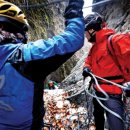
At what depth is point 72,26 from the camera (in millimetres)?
1865

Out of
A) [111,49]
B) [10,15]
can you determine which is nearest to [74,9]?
[10,15]

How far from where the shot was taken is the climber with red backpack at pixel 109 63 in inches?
150

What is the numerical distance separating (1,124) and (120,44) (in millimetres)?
2186

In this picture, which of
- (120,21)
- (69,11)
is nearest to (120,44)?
(69,11)

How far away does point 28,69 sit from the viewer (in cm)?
183

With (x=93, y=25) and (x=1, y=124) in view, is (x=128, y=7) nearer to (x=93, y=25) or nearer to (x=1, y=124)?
(x=93, y=25)

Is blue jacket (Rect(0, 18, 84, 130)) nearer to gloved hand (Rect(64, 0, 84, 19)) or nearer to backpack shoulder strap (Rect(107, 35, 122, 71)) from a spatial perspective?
gloved hand (Rect(64, 0, 84, 19))

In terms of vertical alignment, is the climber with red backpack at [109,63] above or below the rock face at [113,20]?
below

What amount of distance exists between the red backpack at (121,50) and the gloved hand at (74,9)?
73.2 inches

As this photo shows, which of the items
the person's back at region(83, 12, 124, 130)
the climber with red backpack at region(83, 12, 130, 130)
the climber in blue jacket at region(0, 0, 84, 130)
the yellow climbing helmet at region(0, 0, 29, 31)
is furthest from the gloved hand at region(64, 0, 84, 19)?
the person's back at region(83, 12, 124, 130)

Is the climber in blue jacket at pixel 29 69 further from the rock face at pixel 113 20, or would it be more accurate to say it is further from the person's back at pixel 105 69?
the rock face at pixel 113 20

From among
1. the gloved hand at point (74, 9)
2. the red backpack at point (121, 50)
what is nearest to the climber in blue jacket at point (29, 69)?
the gloved hand at point (74, 9)

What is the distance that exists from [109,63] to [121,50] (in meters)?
0.45

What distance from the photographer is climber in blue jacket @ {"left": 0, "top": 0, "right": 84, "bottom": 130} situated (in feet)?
5.96
